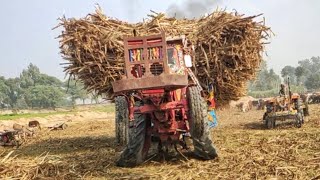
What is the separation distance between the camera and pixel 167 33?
983cm

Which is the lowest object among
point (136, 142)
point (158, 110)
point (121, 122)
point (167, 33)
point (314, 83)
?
point (136, 142)

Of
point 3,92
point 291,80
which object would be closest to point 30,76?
point 3,92

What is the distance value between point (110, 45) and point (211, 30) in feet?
8.31

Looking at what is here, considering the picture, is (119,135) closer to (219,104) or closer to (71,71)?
(71,71)

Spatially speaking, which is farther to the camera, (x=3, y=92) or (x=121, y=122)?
(x=3, y=92)

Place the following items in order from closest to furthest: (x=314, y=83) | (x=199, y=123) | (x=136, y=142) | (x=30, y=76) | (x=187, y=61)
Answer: (x=199, y=123), (x=136, y=142), (x=187, y=61), (x=314, y=83), (x=30, y=76)

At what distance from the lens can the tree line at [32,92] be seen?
86500mm

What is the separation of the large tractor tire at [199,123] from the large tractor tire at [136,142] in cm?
92

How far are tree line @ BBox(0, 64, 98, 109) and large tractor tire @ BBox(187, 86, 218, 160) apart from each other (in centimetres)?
7538

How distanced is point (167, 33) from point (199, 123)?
3.71m

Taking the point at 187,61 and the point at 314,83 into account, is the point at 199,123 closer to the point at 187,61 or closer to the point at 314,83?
the point at 187,61

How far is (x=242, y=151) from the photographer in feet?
25.9

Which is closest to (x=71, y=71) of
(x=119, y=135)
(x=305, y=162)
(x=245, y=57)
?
(x=119, y=135)

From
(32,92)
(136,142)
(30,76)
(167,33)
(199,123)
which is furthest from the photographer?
(30,76)
